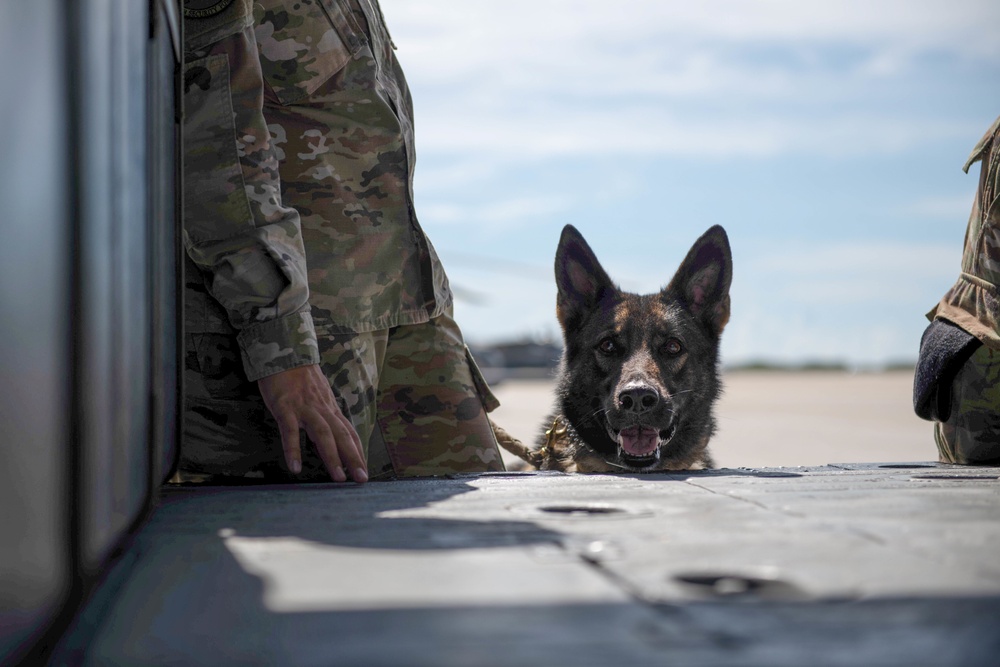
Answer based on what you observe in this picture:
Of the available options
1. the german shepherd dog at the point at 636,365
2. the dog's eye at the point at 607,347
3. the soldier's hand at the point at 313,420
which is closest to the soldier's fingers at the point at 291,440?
the soldier's hand at the point at 313,420

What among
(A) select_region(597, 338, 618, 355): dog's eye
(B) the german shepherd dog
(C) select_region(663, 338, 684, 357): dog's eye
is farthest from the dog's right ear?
(C) select_region(663, 338, 684, 357): dog's eye

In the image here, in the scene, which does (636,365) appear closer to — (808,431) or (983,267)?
(983,267)

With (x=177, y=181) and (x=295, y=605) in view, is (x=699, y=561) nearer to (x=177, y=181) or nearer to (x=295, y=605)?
(x=295, y=605)

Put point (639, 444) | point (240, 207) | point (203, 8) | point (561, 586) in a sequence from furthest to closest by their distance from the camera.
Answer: point (639, 444), point (203, 8), point (240, 207), point (561, 586)

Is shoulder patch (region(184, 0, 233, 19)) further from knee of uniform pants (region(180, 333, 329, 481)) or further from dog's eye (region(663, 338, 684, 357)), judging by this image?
dog's eye (region(663, 338, 684, 357))

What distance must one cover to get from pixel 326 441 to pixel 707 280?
10.9 ft

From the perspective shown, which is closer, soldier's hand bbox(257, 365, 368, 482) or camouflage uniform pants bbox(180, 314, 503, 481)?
soldier's hand bbox(257, 365, 368, 482)

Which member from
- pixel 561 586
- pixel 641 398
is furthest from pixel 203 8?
pixel 641 398

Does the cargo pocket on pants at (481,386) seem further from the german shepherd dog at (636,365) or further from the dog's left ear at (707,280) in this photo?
the dog's left ear at (707,280)

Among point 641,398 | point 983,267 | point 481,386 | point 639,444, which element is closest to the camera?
point 481,386

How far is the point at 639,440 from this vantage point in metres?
4.56

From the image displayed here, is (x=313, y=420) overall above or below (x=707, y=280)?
below

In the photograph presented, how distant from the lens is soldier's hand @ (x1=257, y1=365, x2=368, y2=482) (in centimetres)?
215

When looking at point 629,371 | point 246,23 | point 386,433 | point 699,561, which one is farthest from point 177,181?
point 629,371
